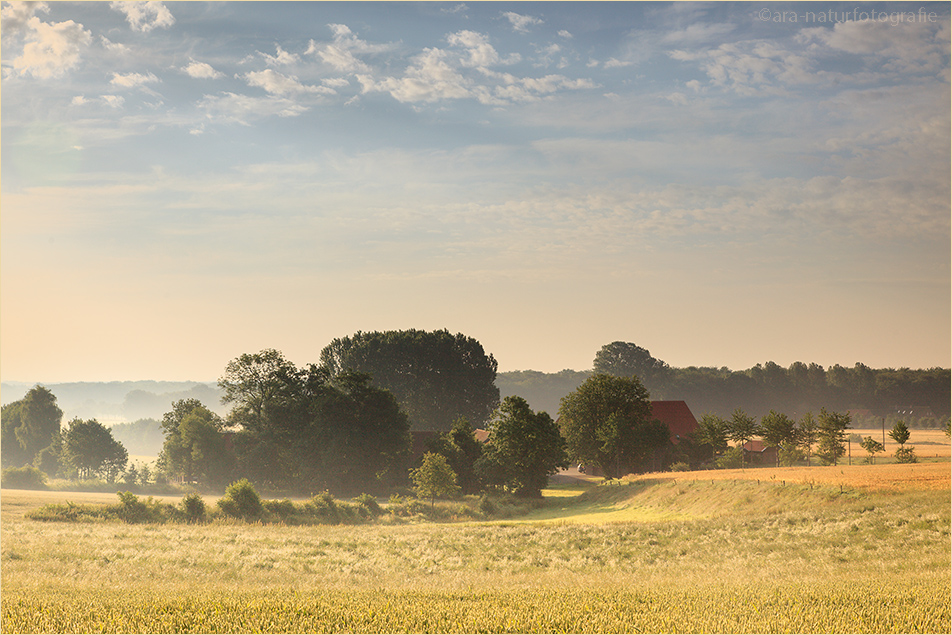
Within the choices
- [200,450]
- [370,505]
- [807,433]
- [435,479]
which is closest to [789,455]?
[807,433]

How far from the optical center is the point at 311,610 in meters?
10.2

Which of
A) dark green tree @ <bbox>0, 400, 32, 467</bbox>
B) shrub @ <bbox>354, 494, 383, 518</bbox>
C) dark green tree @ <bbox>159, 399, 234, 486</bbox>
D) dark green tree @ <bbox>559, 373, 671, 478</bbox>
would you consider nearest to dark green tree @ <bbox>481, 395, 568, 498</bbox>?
dark green tree @ <bbox>559, 373, 671, 478</bbox>

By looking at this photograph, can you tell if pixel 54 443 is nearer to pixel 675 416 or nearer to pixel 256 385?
pixel 256 385

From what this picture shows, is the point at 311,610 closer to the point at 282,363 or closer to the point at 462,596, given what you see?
the point at 462,596

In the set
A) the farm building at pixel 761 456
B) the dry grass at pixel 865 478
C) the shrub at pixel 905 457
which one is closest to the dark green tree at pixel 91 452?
the dry grass at pixel 865 478

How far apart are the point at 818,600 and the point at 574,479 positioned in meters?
78.9

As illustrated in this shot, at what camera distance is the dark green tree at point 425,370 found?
9762cm

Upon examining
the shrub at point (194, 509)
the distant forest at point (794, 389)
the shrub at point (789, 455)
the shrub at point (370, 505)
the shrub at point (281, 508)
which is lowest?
the shrub at point (370, 505)

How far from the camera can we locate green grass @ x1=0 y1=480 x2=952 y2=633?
9.62 metres

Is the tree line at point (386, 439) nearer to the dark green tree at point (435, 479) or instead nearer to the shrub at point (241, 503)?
the dark green tree at point (435, 479)

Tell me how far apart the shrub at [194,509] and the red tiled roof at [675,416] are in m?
68.2

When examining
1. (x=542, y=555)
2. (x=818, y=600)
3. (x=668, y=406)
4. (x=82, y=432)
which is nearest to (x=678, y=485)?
(x=542, y=555)

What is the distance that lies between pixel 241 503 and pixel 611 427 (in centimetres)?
4270

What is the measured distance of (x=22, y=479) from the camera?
8125cm
